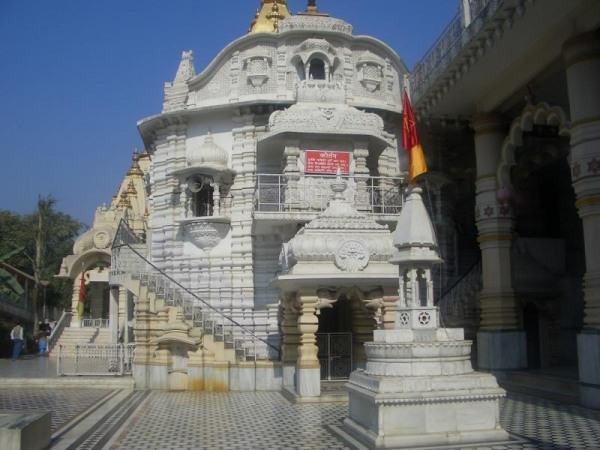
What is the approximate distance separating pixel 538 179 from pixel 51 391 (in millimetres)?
17490

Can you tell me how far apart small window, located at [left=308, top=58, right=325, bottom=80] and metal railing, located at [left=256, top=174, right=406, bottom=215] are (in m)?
4.37

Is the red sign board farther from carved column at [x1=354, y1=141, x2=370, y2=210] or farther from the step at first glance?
the step

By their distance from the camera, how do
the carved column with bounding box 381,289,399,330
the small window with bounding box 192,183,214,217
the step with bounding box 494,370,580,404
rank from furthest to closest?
the small window with bounding box 192,183,214,217 < the carved column with bounding box 381,289,399,330 < the step with bounding box 494,370,580,404

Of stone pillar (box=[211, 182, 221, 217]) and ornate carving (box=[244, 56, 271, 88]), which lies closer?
stone pillar (box=[211, 182, 221, 217])

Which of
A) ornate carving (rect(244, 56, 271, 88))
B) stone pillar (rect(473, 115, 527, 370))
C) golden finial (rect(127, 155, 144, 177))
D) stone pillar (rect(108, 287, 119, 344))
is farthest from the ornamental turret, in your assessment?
golden finial (rect(127, 155, 144, 177))

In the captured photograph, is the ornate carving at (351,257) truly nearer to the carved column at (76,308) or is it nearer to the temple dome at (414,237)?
the temple dome at (414,237)

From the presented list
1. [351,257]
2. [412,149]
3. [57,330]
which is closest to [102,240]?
[57,330]

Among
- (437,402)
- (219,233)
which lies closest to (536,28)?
(437,402)

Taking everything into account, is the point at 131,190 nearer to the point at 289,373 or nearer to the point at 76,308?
the point at 76,308

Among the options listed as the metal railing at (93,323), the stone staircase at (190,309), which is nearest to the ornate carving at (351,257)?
the stone staircase at (190,309)

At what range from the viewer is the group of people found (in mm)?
24906

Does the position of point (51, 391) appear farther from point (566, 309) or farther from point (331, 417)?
point (566, 309)

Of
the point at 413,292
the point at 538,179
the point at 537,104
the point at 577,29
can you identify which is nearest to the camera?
the point at 413,292

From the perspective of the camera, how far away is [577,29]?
13.6m
